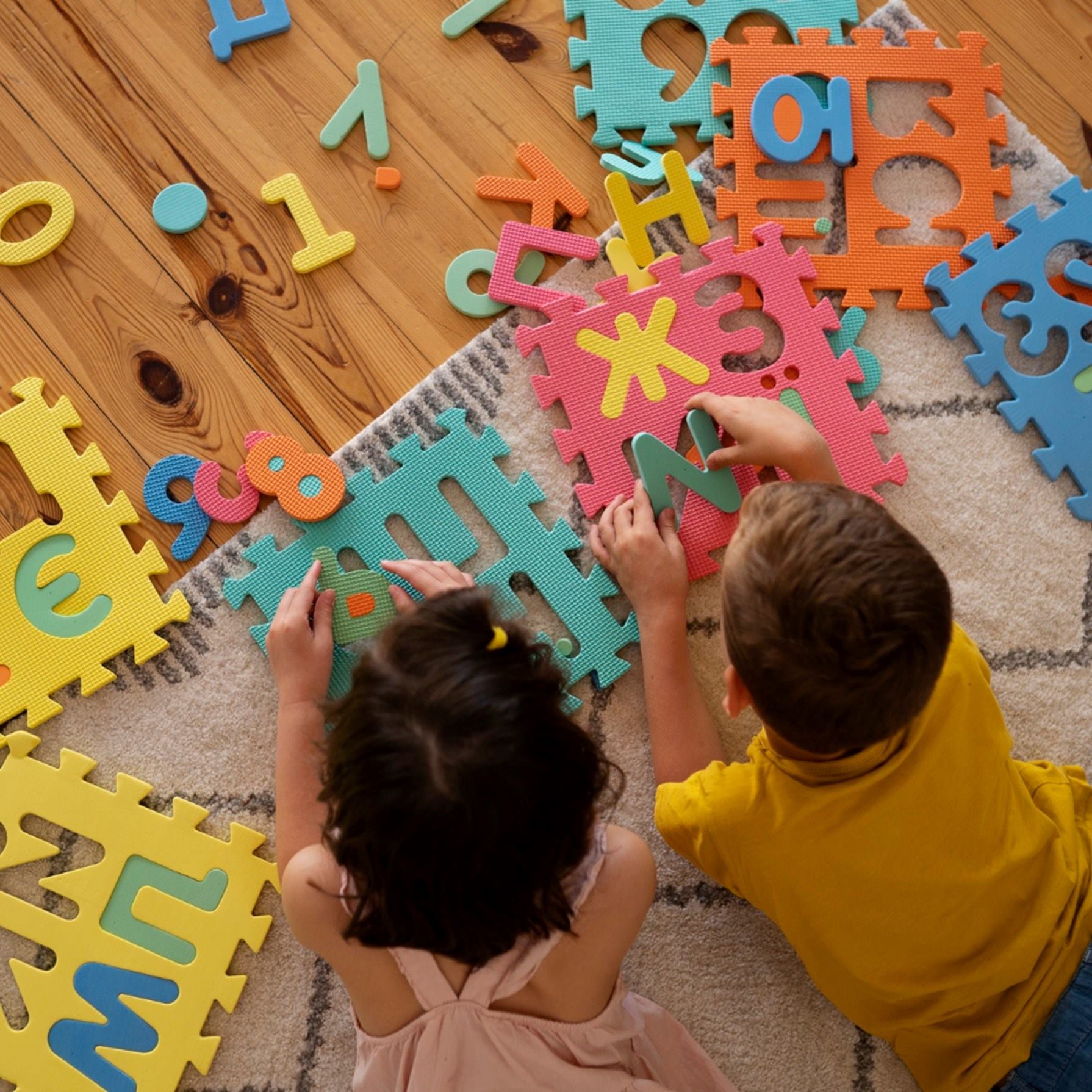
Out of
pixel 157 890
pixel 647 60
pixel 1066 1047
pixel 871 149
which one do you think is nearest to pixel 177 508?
pixel 157 890

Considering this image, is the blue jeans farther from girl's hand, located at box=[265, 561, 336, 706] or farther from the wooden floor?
the wooden floor

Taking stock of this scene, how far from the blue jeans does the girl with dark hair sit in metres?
0.27

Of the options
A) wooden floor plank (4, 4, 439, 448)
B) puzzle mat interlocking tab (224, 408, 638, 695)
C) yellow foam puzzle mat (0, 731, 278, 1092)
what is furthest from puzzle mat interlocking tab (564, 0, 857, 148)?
yellow foam puzzle mat (0, 731, 278, 1092)

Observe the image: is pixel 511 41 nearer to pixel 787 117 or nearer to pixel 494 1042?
pixel 787 117

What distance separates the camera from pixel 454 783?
25.7 inches

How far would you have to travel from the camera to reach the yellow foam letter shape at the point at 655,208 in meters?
1.09

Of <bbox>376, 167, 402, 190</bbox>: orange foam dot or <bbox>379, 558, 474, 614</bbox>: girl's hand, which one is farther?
<bbox>376, 167, 402, 190</bbox>: orange foam dot

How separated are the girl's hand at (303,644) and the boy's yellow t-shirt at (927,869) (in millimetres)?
363

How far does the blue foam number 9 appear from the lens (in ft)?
3.41

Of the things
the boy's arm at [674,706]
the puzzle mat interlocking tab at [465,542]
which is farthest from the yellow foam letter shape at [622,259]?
the boy's arm at [674,706]

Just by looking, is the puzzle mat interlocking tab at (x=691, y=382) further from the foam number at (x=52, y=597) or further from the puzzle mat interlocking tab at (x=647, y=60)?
the foam number at (x=52, y=597)

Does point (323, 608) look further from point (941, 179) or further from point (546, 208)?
point (941, 179)

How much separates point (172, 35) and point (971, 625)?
1.10 meters

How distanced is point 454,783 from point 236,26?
922 mm
